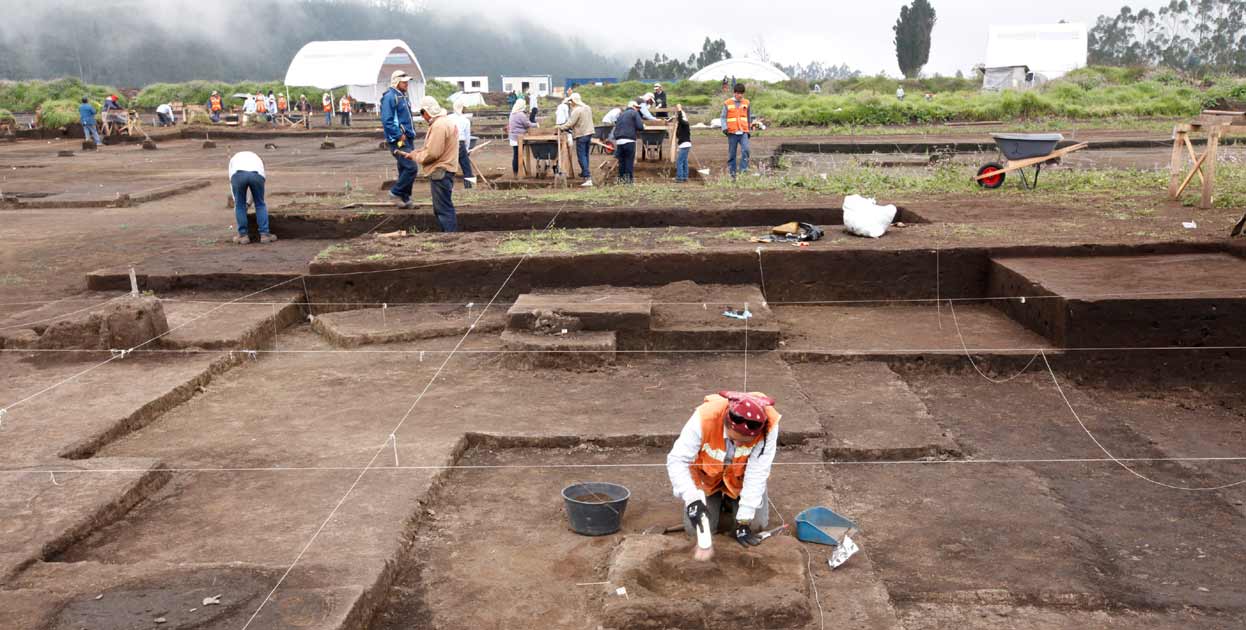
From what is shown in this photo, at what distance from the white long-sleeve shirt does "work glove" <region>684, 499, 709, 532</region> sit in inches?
1.8

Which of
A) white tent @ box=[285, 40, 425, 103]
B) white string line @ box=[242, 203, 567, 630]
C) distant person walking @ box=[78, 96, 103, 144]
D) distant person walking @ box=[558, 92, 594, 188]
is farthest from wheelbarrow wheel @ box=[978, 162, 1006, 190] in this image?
distant person walking @ box=[78, 96, 103, 144]

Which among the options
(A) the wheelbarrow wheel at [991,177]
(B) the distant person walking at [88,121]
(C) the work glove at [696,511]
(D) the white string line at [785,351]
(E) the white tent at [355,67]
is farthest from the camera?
(E) the white tent at [355,67]

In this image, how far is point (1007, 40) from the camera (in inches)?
1960

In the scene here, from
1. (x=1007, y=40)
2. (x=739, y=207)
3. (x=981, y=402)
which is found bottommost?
(x=981, y=402)

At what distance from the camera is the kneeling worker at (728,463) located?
411cm

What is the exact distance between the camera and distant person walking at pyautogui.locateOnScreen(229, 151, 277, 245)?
10375mm

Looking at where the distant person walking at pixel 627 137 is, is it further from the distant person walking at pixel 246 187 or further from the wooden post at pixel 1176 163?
the wooden post at pixel 1176 163

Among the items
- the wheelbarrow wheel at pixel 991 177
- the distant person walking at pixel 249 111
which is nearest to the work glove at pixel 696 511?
the wheelbarrow wheel at pixel 991 177

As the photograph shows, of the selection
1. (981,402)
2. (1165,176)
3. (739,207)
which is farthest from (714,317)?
(1165,176)

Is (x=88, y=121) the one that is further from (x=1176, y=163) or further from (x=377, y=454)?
(x=1176, y=163)

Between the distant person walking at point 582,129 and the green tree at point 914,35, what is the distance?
77635 mm

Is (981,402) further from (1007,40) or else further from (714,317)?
(1007,40)

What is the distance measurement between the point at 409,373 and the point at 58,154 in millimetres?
24735

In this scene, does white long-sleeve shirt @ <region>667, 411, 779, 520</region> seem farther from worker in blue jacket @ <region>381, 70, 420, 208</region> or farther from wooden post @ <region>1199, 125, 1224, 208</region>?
wooden post @ <region>1199, 125, 1224, 208</region>
